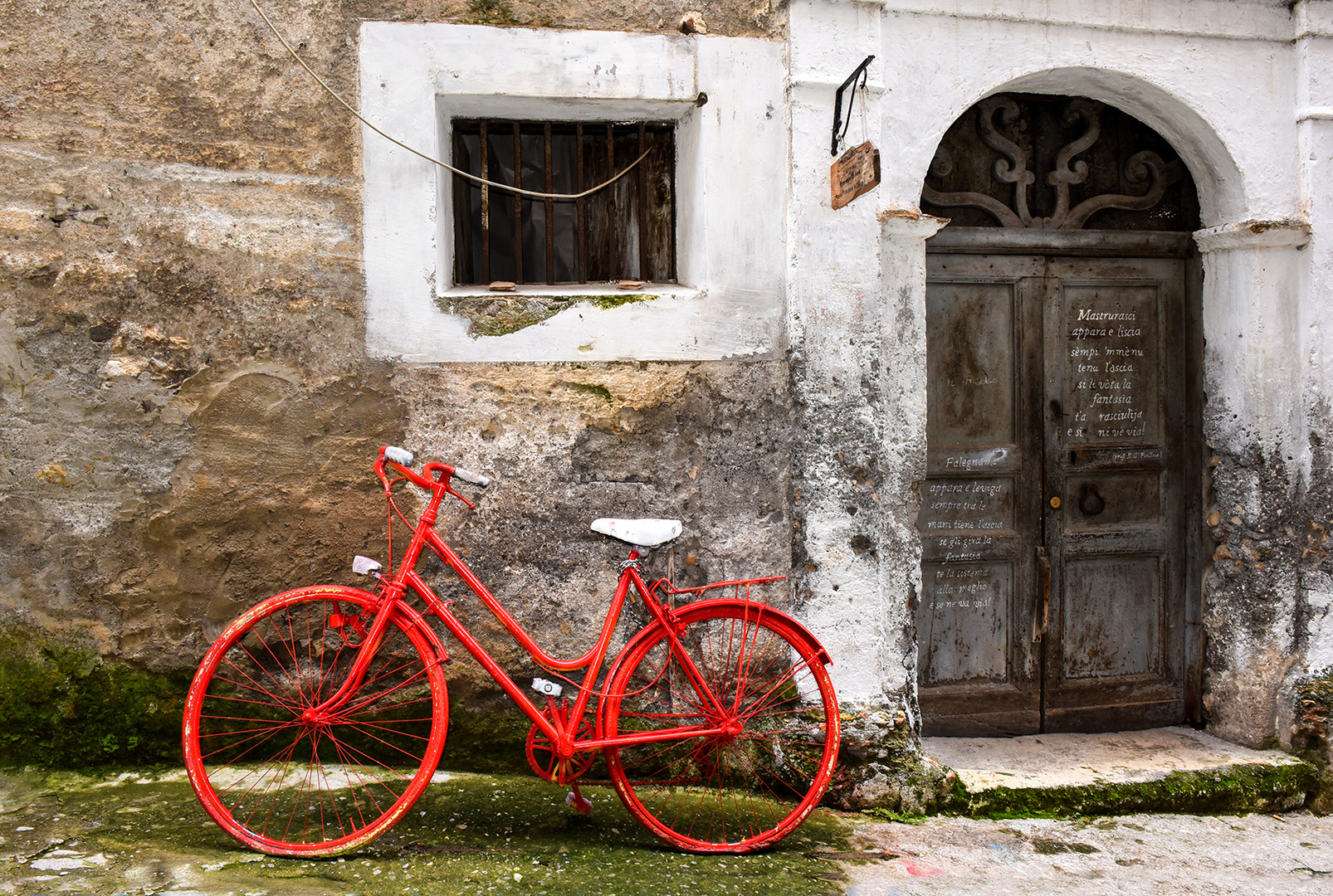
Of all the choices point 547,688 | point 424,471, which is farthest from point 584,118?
point 547,688

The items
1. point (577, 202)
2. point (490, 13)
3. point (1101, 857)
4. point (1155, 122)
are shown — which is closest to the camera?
point (1101, 857)

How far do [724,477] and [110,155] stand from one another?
2.46m

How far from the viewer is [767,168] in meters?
3.32

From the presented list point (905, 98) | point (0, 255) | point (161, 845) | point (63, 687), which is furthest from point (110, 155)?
point (905, 98)

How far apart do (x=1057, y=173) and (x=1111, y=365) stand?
0.90 metres

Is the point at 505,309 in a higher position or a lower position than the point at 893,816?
higher

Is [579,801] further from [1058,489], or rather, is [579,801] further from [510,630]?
[1058,489]

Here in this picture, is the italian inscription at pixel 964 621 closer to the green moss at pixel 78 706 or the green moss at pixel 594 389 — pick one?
the green moss at pixel 594 389

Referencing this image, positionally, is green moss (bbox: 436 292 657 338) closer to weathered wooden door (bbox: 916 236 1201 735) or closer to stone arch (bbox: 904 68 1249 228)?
stone arch (bbox: 904 68 1249 228)

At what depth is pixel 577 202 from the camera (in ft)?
11.9

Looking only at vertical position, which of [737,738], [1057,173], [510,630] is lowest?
[737,738]

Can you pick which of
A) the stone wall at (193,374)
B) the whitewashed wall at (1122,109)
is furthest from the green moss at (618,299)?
the whitewashed wall at (1122,109)

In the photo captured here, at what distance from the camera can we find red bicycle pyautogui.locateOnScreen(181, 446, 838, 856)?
104 inches

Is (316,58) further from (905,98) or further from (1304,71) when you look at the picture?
(1304,71)
